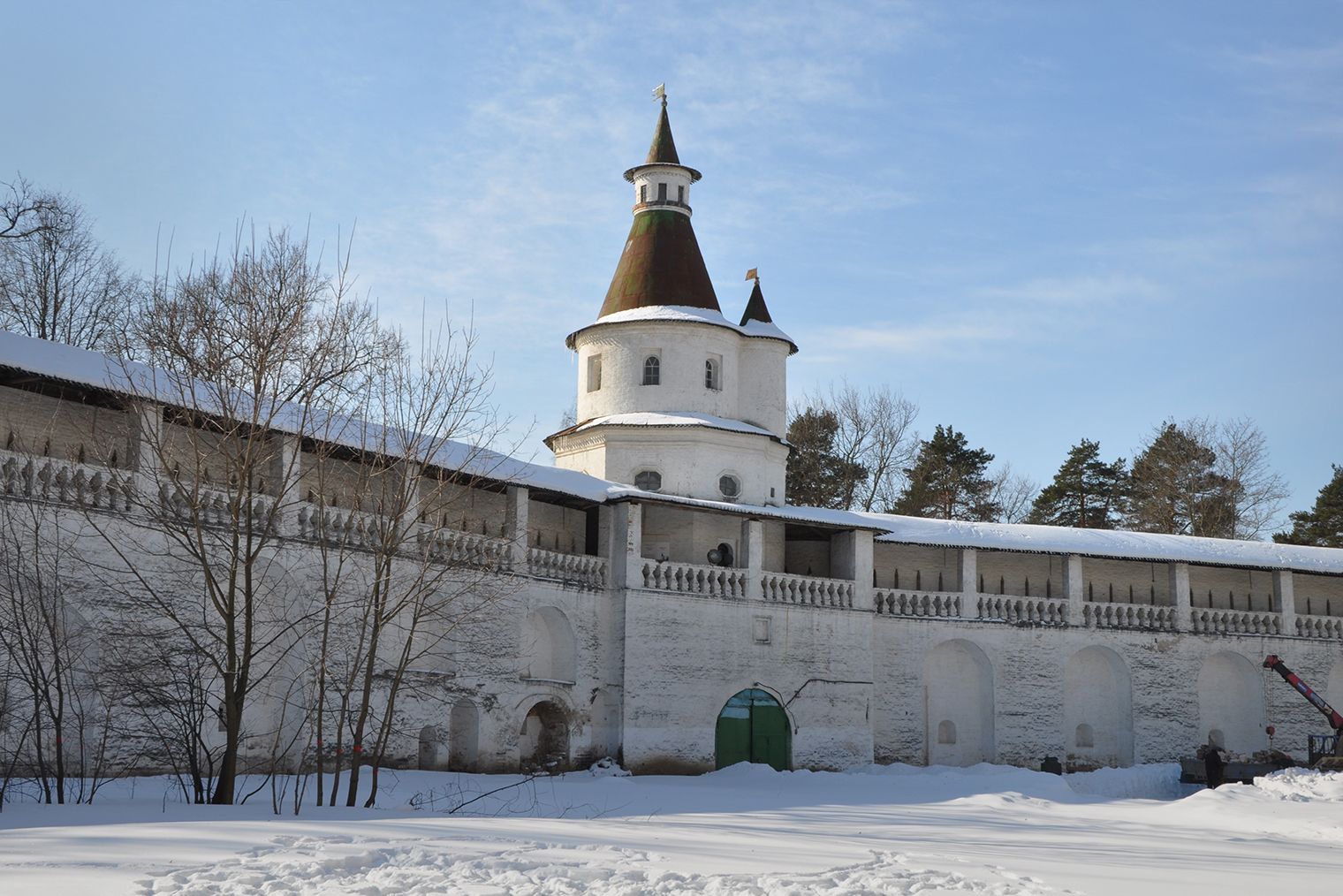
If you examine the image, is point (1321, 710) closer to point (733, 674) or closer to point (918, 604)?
point (918, 604)

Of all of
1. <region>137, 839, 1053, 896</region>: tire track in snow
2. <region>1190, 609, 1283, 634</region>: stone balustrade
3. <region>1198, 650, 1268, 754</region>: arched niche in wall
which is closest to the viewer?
<region>137, 839, 1053, 896</region>: tire track in snow

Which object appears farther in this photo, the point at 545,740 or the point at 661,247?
the point at 661,247

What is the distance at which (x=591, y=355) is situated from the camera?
2791cm

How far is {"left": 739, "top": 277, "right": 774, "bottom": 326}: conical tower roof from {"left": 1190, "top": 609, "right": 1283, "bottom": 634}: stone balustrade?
Result: 11.9 meters

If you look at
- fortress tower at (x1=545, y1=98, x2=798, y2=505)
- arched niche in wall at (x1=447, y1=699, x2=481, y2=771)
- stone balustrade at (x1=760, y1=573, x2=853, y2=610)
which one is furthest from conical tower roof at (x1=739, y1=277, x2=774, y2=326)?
arched niche in wall at (x1=447, y1=699, x2=481, y2=771)

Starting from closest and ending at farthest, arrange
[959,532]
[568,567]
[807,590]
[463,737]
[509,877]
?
[509,877] < [463,737] < [568,567] < [807,590] < [959,532]

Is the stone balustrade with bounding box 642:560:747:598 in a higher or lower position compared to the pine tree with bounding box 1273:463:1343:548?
lower

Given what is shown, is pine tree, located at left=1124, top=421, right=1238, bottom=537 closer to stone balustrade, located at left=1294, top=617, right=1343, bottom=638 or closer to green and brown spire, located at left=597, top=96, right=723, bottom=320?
stone balustrade, located at left=1294, top=617, right=1343, bottom=638

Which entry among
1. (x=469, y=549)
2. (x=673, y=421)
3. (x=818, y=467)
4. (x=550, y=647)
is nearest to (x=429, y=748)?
(x=550, y=647)

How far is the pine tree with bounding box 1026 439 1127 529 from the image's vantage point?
44.2m

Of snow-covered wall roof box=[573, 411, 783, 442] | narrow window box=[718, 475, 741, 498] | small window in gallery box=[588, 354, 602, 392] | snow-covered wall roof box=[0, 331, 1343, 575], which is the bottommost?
snow-covered wall roof box=[0, 331, 1343, 575]

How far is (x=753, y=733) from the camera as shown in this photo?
23906 millimetres

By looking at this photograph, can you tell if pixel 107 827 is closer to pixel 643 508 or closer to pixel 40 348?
pixel 40 348

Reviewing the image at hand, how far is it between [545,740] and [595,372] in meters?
8.93
